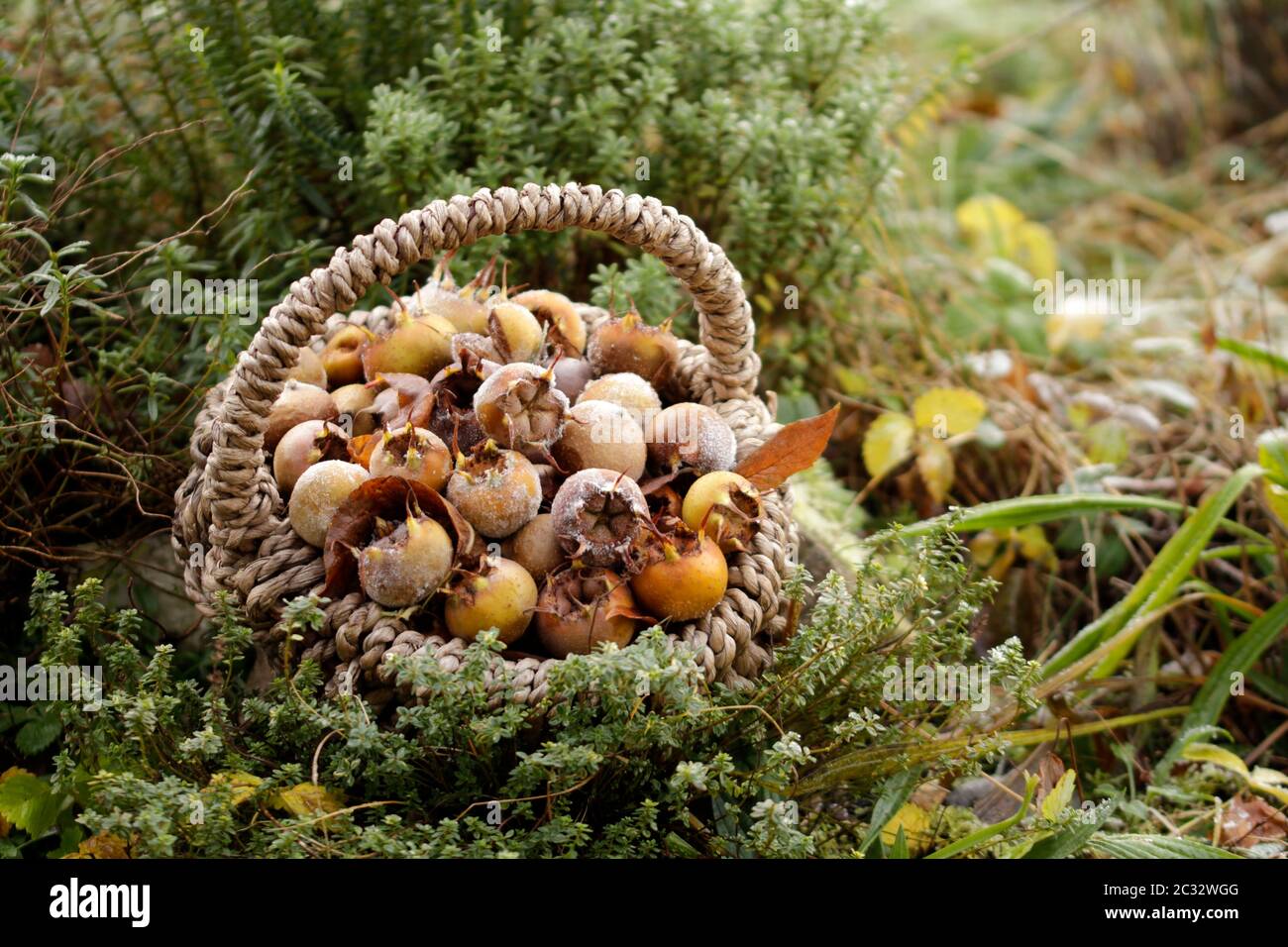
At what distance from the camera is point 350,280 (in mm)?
1415

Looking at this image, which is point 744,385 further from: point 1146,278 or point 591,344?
point 1146,278

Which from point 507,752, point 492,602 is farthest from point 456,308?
point 507,752

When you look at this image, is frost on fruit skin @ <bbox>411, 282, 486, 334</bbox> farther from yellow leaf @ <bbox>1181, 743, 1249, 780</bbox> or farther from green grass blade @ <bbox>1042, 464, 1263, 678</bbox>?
yellow leaf @ <bbox>1181, 743, 1249, 780</bbox>

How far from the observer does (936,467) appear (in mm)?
2357

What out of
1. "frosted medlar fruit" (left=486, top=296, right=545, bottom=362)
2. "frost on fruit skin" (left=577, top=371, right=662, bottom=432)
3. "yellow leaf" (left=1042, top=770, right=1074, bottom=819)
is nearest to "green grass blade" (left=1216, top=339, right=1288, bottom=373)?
"yellow leaf" (left=1042, top=770, right=1074, bottom=819)

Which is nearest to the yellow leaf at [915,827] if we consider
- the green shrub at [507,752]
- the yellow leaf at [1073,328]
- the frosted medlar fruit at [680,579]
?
the green shrub at [507,752]

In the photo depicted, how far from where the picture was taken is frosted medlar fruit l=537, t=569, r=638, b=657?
1.43m

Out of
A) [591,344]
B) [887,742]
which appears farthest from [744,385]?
[887,742]

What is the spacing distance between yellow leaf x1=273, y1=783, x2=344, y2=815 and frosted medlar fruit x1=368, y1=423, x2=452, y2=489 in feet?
1.29

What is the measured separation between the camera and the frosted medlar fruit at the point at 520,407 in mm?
1521

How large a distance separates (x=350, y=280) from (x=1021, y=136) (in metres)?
3.52

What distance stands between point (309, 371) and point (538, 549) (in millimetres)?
488

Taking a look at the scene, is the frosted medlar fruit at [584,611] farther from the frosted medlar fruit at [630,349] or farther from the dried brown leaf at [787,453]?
the frosted medlar fruit at [630,349]

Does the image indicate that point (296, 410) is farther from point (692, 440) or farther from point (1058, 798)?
point (1058, 798)
